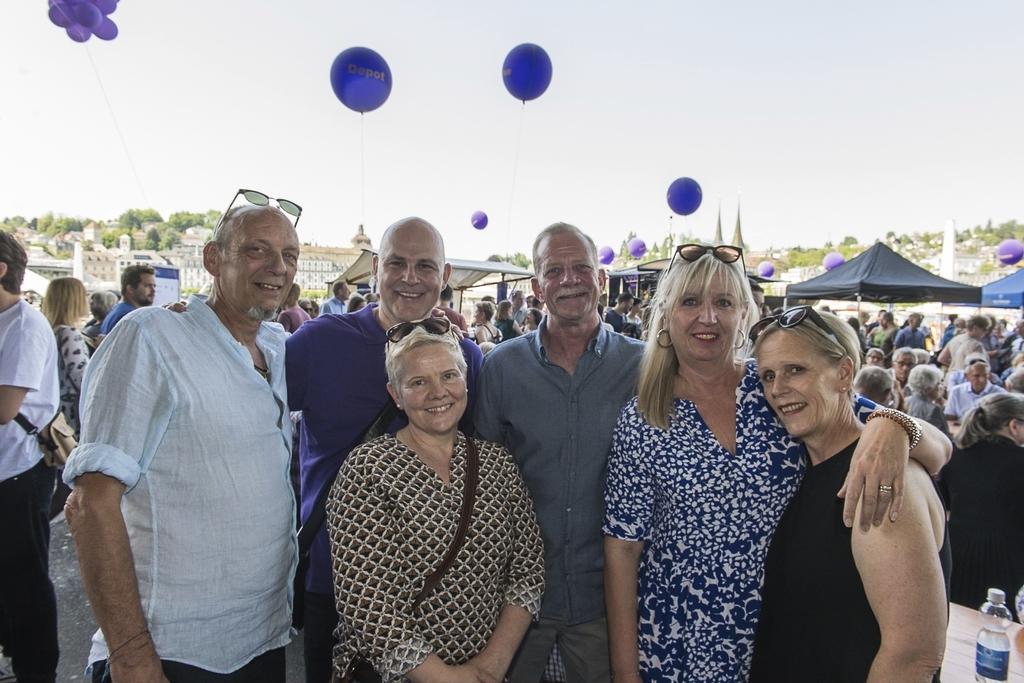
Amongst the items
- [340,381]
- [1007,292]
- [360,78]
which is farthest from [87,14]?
[1007,292]

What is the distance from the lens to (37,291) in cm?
1139

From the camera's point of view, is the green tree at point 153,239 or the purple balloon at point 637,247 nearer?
the purple balloon at point 637,247

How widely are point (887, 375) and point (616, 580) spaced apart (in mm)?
3438

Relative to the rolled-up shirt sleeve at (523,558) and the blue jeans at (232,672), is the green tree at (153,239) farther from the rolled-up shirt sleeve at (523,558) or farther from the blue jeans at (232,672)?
the rolled-up shirt sleeve at (523,558)

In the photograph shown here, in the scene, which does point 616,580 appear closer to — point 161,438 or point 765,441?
point 765,441

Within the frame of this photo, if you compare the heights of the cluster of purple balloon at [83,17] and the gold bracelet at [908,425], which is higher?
the cluster of purple balloon at [83,17]

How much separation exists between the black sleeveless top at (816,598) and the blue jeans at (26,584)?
312cm

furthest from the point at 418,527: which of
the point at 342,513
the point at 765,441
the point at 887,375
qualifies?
the point at 887,375

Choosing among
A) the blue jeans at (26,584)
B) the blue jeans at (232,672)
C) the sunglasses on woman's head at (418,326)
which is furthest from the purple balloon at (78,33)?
the blue jeans at (232,672)

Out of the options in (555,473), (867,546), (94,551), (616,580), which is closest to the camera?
(867,546)

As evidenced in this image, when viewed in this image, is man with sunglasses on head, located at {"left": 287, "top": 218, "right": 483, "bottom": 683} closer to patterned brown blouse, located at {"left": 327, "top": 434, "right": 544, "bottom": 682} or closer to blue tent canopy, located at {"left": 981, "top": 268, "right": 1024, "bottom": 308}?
patterned brown blouse, located at {"left": 327, "top": 434, "right": 544, "bottom": 682}

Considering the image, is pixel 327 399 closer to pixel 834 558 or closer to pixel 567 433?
pixel 567 433

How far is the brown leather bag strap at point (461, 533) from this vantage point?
1.60 m

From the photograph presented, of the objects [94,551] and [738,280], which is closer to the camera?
[94,551]
